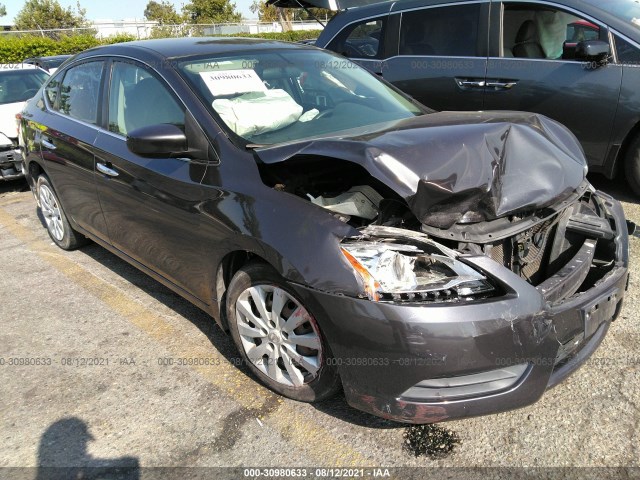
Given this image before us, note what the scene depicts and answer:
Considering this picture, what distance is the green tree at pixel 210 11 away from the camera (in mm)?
45969

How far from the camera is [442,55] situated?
5.20 meters

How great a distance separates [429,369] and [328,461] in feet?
1.99

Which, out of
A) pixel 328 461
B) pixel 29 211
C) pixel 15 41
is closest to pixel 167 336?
pixel 328 461

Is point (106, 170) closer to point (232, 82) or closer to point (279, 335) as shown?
point (232, 82)

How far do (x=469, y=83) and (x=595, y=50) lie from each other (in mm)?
1085

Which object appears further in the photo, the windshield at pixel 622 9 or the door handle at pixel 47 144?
the windshield at pixel 622 9

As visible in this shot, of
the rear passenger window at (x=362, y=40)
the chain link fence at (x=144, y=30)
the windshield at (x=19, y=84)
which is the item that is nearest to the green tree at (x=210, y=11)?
the chain link fence at (x=144, y=30)

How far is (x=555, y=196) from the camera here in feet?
7.72

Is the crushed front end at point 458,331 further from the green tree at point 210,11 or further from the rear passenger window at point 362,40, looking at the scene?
the green tree at point 210,11

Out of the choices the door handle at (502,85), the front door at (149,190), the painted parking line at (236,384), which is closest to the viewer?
the painted parking line at (236,384)

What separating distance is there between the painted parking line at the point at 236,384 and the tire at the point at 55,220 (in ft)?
0.99

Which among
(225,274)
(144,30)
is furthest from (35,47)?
(225,274)

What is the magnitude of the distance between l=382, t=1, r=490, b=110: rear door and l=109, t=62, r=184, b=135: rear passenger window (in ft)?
9.68

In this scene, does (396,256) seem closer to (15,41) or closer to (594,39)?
(594,39)
